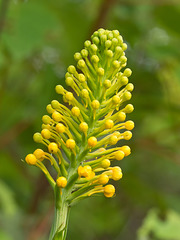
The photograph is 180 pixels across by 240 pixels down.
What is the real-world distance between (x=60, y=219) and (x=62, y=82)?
164cm

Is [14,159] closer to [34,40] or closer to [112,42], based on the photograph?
[34,40]

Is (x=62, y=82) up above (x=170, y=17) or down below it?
below

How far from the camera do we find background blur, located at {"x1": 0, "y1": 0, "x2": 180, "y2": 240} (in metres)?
2.48

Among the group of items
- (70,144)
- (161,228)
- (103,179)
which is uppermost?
(70,144)

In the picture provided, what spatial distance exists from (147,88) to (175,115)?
0.98 feet

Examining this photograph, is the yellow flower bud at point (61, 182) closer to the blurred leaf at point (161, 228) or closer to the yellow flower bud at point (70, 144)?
the yellow flower bud at point (70, 144)

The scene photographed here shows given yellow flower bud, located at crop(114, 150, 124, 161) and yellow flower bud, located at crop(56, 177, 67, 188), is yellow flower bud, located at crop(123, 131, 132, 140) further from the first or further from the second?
yellow flower bud, located at crop(56, 177, 67, 188)

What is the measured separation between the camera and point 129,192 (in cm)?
311

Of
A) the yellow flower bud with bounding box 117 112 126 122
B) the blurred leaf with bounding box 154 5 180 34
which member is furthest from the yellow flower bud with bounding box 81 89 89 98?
the blurred leaf with bounding box 154 5 180 34

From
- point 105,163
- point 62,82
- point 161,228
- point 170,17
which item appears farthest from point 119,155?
point 170,17

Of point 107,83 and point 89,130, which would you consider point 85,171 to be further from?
point 107,83

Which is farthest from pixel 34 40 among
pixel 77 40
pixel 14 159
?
pixel 14 159

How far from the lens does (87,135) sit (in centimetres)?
111

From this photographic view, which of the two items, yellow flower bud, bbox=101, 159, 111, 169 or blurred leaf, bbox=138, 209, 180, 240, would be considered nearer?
yellow flower bud, bbox=101, 159, 111, 169
